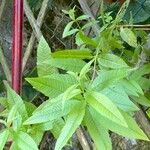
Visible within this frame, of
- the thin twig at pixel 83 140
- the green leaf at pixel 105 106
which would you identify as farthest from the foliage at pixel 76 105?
the thin twig at pixel 83 140

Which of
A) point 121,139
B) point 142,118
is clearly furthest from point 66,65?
point 121,139

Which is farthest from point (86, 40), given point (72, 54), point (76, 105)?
point (76, 105)

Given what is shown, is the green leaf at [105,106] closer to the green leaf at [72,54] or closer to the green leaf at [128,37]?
the green leaf at [72,54]

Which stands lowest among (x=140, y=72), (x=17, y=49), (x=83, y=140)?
(x=83, y=140)

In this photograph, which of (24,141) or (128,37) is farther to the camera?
(128,37)

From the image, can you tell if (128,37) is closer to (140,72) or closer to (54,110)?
(140,72)

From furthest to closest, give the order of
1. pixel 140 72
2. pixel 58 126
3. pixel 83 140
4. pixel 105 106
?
pixel 83 140, pixel 140 72, pixel 58 126, pixel 105 106

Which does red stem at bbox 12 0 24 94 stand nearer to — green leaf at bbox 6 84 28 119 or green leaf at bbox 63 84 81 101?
green leaf at bbox 6 84 28 119
